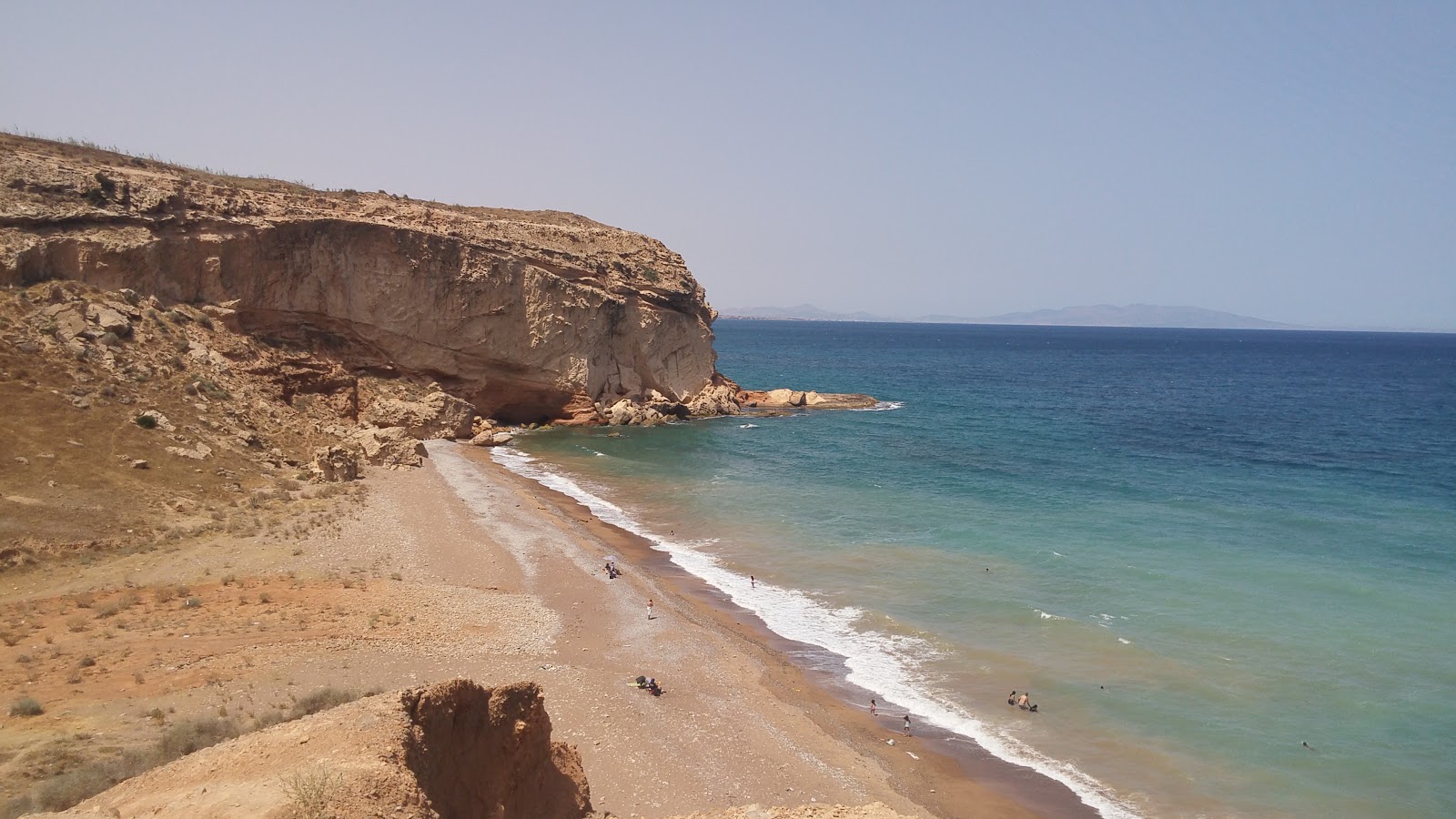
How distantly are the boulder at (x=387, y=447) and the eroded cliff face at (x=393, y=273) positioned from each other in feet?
32.4

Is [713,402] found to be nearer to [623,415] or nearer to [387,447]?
[623,415]

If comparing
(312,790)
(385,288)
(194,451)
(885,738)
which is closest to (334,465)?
(194,451)

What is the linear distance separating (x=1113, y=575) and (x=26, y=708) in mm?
→ 24040

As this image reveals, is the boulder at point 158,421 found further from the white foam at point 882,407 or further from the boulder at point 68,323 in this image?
the white foam at point 882,407

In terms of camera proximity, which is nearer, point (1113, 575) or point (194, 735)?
point (194, 735)

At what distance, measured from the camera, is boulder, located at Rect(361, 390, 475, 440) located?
41.3 meters

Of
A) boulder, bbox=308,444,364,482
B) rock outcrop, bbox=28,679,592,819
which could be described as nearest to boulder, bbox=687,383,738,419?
boulder, bbox=308,444,364,482

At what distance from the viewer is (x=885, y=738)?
16.1m

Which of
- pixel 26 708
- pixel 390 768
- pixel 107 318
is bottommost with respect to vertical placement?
pixel 26 708

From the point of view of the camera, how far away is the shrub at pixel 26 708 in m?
12.0

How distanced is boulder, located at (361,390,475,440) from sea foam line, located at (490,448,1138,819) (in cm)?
1695

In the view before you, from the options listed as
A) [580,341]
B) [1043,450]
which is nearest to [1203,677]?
[1043,450]

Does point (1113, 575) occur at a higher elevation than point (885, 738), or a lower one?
higher

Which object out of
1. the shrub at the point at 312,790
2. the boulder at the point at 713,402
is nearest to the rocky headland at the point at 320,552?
the shrub at the point at 312,790
